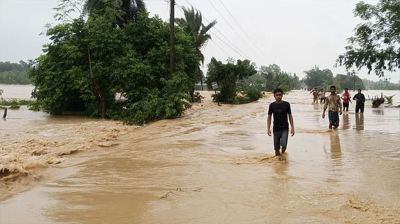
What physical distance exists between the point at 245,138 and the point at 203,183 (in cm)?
671

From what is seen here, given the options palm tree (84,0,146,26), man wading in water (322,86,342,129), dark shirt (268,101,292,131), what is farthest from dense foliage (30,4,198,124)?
dark shirt (268,101,292,131)

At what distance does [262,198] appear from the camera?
263 inches

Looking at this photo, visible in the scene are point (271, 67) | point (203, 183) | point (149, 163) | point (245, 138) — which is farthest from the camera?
point (271, 67)

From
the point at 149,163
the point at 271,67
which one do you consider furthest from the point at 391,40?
the point at 271,67

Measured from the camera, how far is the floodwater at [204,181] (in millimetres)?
5887

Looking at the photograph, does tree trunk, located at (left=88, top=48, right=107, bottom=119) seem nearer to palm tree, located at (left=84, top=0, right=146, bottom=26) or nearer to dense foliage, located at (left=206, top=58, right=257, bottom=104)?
palm tree, located at (left=84, top=0, right=146, bottom=26)

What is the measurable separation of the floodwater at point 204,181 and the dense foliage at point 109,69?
8.61 m

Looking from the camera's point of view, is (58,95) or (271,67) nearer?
(58,95)

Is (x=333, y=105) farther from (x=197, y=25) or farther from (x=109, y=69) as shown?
(x=197, y=25)

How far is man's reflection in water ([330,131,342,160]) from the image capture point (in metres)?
10.8

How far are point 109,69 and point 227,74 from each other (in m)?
14.4

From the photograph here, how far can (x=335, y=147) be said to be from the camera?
12.3 metres

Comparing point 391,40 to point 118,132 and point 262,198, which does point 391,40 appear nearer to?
point 118,132

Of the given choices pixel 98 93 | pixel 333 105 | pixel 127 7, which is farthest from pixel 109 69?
pixel 333 105
